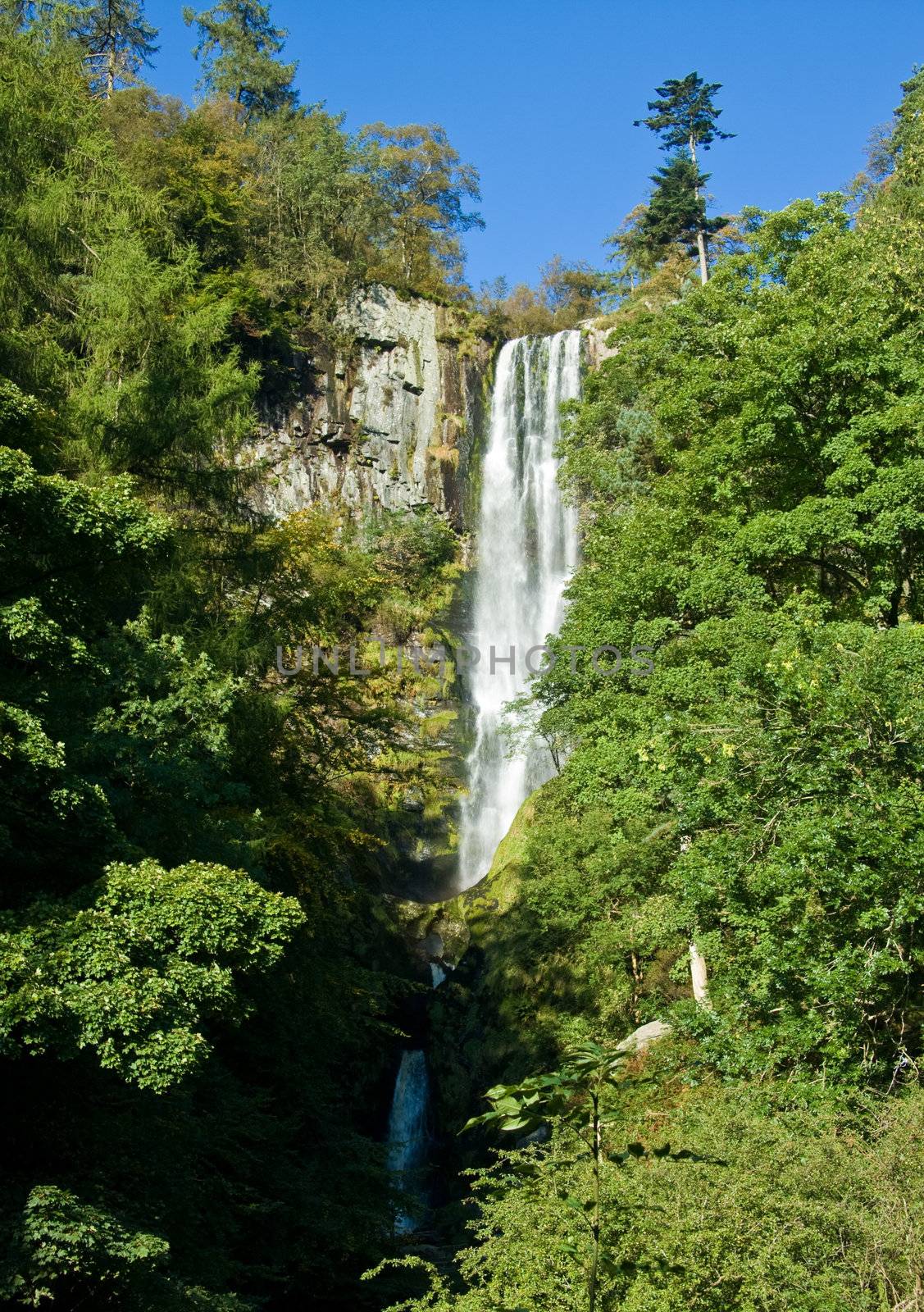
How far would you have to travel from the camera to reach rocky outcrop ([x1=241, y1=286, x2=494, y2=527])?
36500 millimetres

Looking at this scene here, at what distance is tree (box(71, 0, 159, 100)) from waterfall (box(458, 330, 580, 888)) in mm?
19873

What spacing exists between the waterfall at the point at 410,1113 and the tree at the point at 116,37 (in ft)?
121

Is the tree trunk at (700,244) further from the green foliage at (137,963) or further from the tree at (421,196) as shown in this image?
the green foliage at (137,963)

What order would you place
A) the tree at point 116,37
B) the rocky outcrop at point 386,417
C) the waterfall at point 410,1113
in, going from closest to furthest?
the waterfall at point 410,1113 < the rocky outcrop at point 386,417 < the tree at point 116,37

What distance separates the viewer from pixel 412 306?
38250 millimetres

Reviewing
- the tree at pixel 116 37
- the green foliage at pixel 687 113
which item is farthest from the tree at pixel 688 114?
the tree at pixel 116 37

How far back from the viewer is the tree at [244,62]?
145 feet

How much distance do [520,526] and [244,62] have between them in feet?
75.5

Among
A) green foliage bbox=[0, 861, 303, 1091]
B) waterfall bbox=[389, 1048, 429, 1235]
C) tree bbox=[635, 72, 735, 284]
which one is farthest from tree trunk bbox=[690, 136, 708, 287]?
green foliage bbox=[0, 861, 303, 1091]

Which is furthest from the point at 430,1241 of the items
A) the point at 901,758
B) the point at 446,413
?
the point at 446,413

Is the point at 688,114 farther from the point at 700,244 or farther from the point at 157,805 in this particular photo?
the point at 157,805

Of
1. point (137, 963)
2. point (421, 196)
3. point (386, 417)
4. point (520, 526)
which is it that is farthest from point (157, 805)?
point (421, 196)

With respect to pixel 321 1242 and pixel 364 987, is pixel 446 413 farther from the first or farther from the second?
pixel 321 1242

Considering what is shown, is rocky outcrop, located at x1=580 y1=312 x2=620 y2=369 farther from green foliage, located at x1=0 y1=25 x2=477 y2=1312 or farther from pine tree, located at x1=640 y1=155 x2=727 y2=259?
green foliage, located at x1=0 y1=25 x2=477 y2=1312
